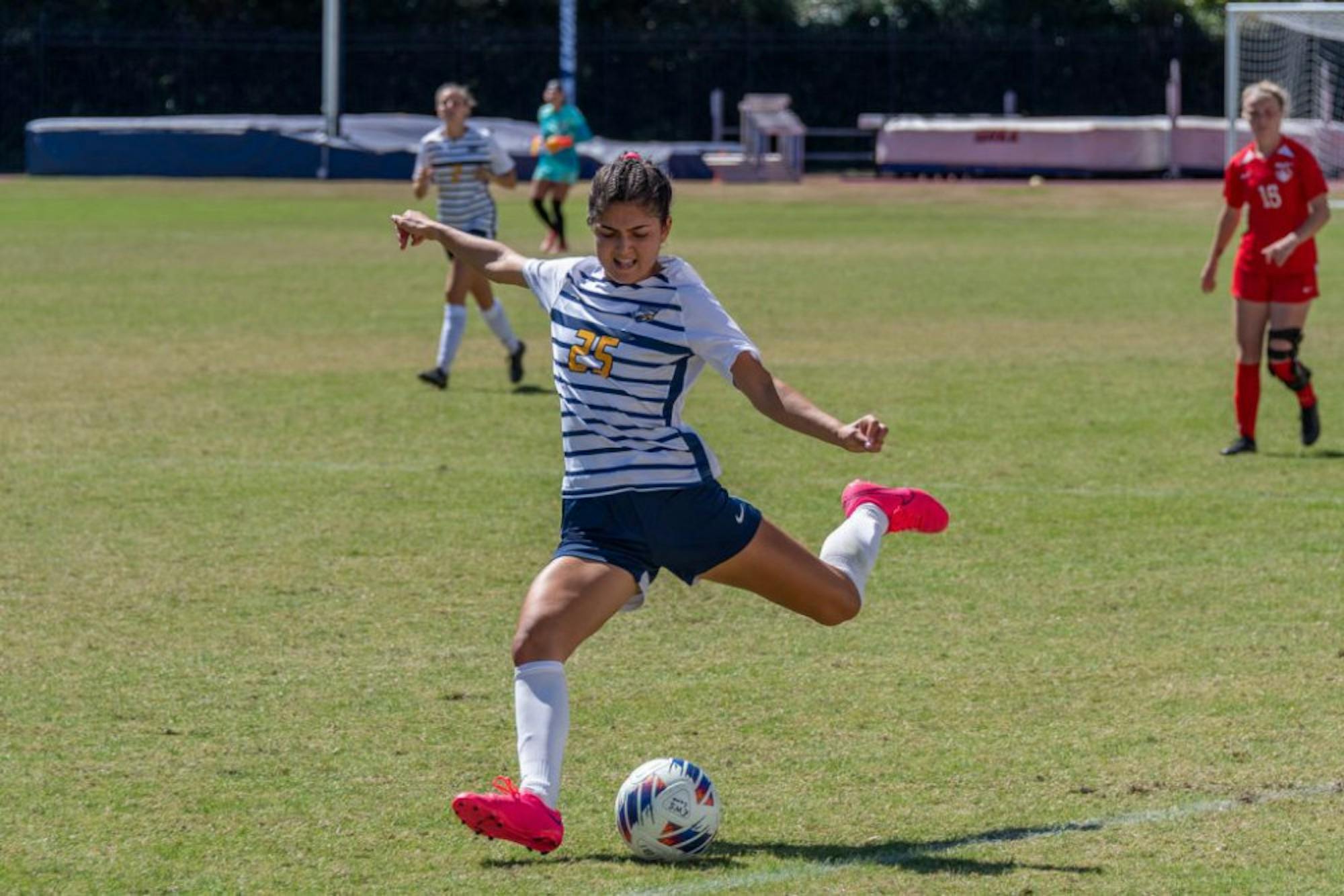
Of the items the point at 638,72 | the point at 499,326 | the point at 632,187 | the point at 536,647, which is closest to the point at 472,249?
the point at 632,187

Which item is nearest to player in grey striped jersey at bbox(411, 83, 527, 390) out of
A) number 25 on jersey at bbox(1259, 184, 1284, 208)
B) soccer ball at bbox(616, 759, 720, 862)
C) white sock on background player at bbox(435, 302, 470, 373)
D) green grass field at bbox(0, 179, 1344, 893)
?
white sock on background player at bbox(435, 302, 470, 373)

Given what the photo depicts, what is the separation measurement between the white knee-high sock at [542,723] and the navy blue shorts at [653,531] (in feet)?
1.27

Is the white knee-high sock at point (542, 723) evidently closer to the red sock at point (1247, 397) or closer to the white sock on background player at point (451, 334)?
the red sock at point (1247, 397)

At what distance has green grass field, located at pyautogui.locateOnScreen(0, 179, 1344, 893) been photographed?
18.9 ft

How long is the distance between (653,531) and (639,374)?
0.45 m

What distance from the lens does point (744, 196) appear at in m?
42.9

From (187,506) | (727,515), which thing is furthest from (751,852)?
(187,506)

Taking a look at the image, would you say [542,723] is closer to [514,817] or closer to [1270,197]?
[514,817]

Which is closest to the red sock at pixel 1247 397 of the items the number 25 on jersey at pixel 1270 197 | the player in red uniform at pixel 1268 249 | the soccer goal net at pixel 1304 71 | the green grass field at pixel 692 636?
the player in red uniform at pixel 1268 249

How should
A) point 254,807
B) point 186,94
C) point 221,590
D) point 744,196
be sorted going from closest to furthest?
point 254,807, point 221,590, point 744,196, point 186,94

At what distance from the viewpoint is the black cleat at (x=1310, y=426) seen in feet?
43.1

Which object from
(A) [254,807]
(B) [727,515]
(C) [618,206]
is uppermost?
(C) [618,206]

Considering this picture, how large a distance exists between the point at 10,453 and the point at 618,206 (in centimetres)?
815

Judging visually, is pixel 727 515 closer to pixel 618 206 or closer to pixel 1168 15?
pixel 618 206
